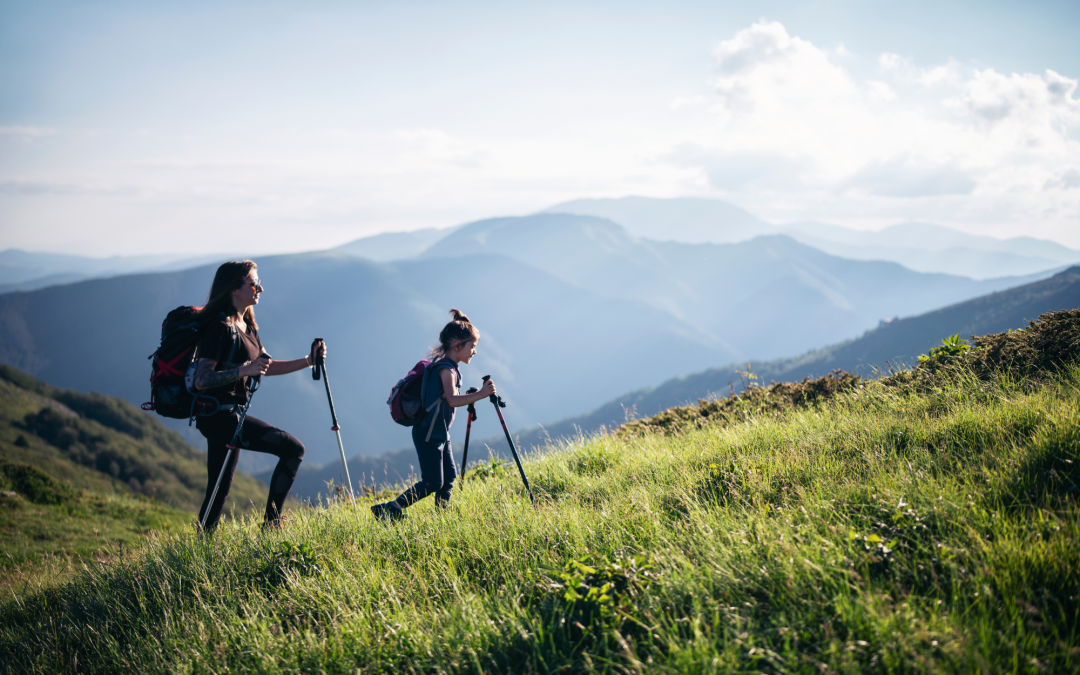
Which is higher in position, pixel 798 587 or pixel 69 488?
pixel 798 587

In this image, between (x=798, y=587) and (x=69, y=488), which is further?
(x=69, y=488)

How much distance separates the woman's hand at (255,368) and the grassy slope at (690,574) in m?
1.43

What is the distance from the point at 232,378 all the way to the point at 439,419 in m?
1.88

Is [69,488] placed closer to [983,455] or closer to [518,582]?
[518,582]

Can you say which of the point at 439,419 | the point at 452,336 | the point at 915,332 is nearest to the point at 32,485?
the point at 439,419

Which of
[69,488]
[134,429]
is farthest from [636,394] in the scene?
[69,488]

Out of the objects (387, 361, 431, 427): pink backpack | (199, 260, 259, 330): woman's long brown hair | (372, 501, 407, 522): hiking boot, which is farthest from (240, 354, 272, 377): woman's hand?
(372, 501, 407, 522): hiking boot

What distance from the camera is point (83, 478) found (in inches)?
1575

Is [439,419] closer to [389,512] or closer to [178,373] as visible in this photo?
[389,512]

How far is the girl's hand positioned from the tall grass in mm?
1432

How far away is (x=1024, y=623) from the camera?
2.26 meters

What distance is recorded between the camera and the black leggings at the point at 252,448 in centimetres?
492

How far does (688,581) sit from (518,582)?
3.50 ft

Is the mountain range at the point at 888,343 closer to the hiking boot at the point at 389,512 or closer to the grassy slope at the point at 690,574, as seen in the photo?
the grassy slope at the point at 690,574
